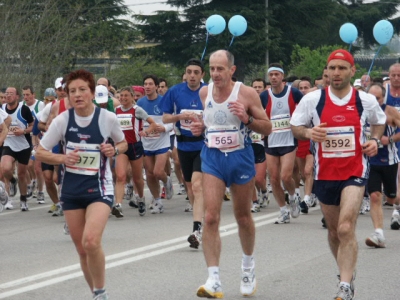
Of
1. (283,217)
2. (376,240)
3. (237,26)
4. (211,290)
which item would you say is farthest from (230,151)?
(237,26)

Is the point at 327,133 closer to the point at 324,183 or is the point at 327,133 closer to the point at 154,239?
the point at 324,183

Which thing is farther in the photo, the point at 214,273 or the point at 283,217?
the point at 283,217

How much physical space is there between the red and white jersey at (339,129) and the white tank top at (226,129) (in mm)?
696

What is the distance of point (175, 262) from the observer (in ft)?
36.3

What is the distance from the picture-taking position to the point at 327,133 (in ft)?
28.4

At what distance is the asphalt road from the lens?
9.38 m

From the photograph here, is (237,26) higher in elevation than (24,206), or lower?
higher

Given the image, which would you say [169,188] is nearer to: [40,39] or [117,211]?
[117,211]

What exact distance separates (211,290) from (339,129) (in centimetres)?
171

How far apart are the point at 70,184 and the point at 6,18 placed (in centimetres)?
2597

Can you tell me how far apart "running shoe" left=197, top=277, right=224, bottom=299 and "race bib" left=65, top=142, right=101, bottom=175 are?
1354 mm

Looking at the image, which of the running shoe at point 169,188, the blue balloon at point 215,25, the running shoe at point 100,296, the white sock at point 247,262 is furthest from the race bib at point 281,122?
the blue balloon at point 215,25

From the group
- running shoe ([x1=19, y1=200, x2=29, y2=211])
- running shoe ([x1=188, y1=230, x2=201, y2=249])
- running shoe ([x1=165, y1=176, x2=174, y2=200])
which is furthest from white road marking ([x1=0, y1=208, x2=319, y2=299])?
running shoe ([x1=19, y1=200, x2=29, y2=211])

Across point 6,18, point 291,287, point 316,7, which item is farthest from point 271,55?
point 291,287
